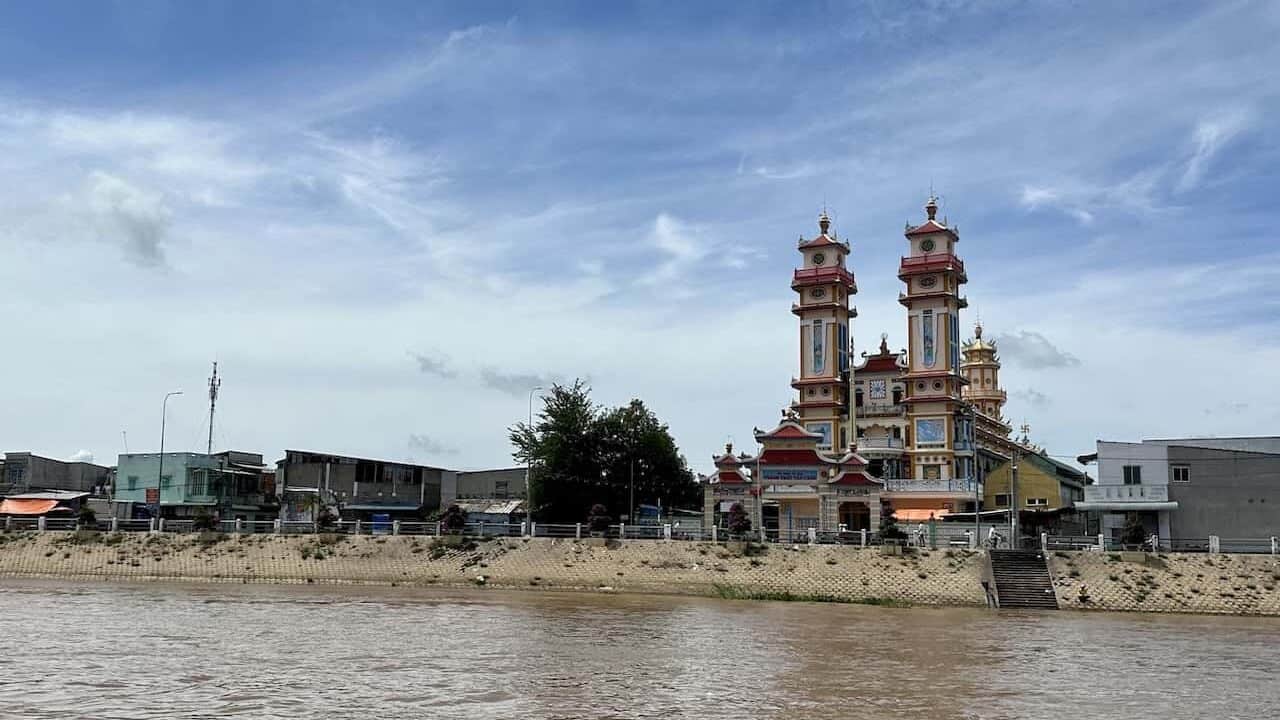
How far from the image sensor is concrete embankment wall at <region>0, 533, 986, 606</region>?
55469 millimetres

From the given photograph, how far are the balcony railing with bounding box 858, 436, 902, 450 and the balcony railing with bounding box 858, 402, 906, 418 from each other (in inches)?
84.7

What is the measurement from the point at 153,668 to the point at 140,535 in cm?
3984

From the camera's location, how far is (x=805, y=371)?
8519 centimetres

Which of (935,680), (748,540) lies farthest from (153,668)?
(748,540)

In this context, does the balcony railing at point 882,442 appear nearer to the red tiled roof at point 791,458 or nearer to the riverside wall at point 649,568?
the red tiled roof at point 791,458

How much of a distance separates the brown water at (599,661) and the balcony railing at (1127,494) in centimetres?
1576

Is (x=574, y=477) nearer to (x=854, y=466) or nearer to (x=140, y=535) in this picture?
(x=854, y=466)

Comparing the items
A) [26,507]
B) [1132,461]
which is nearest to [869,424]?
[1132,461]

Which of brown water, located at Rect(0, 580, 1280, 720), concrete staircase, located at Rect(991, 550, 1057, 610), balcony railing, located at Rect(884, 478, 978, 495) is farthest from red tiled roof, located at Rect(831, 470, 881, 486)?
brown water, located at Rect(0, 580, 1280, 720)

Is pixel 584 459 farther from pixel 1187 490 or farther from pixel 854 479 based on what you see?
pixel 1187 490

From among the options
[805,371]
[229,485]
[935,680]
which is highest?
[805,371]

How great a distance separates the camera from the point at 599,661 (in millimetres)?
30984

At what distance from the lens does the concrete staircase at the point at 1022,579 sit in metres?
52.4

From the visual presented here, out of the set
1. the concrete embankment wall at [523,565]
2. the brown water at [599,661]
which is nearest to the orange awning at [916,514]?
the concrete embankment wall at [523,565]
